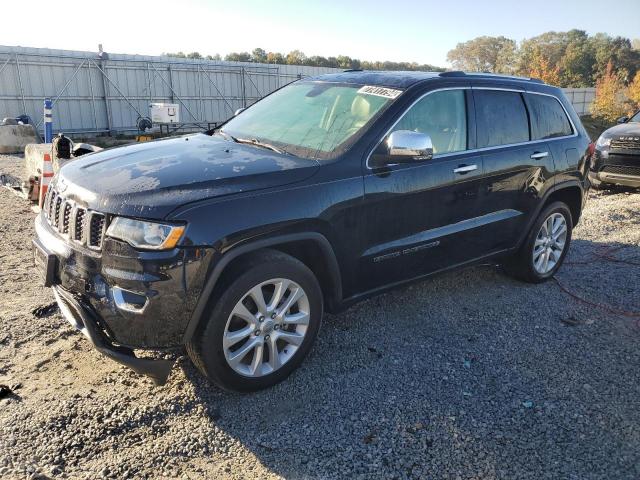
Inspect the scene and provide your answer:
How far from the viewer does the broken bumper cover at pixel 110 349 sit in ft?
8.84

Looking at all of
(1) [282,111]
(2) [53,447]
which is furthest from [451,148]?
(2) [53,447]

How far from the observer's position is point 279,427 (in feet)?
9.47

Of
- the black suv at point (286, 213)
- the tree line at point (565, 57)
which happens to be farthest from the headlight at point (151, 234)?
the tree line at point (565, 57)

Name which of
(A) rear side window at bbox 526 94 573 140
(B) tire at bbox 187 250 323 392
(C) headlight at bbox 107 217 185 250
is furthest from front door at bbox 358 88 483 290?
(C) headlight at bbox 107 217 185 250

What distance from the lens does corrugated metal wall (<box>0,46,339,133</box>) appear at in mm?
17859

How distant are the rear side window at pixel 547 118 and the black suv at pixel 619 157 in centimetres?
552

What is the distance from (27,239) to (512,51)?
66.3 meters

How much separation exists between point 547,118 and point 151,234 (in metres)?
3.92

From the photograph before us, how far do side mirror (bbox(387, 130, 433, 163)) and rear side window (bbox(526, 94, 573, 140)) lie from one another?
6.03 feet

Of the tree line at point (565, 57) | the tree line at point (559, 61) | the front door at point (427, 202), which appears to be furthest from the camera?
the tree line at point (565, 57)

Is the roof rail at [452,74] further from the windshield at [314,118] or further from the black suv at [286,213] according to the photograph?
the windshield at [314,118]

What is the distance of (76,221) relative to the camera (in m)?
2.85

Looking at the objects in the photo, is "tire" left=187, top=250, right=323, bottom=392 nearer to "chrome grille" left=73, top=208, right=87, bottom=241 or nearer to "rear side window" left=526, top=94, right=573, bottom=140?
"chrome grille" left=73, top=208, right=87, bottom=241

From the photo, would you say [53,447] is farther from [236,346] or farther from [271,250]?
[271,250]
